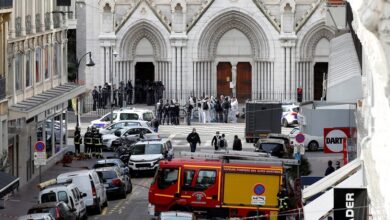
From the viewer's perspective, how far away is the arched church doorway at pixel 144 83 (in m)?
70.1

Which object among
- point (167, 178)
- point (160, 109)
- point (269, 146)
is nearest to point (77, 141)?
point (269, 146)

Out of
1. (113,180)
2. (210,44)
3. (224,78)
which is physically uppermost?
(210,44)

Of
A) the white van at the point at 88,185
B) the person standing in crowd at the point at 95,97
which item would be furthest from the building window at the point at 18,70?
the person standing in crowd at the point at 95,97

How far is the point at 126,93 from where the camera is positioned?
2731 inches

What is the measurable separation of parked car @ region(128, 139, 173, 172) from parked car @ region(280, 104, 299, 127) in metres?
18.0

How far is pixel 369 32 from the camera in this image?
8289 mm

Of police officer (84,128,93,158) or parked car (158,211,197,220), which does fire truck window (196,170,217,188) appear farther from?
police officer (84,128,93,158)

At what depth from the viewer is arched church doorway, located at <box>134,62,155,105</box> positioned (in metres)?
70.1

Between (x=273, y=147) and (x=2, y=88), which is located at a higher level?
(x=2, y=88)

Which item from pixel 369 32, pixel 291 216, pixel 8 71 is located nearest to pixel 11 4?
pixel 8 71

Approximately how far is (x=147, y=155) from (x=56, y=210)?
53.8 feet

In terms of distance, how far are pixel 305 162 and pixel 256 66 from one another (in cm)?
3016

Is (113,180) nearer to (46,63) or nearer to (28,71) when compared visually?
(28,71)

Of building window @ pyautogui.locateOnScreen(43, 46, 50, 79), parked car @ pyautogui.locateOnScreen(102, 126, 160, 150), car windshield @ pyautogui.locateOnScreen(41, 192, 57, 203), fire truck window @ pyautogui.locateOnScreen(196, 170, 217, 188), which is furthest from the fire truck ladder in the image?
parked car @ pyautogui.locateOnScreen(102, 126, 160, 150)
